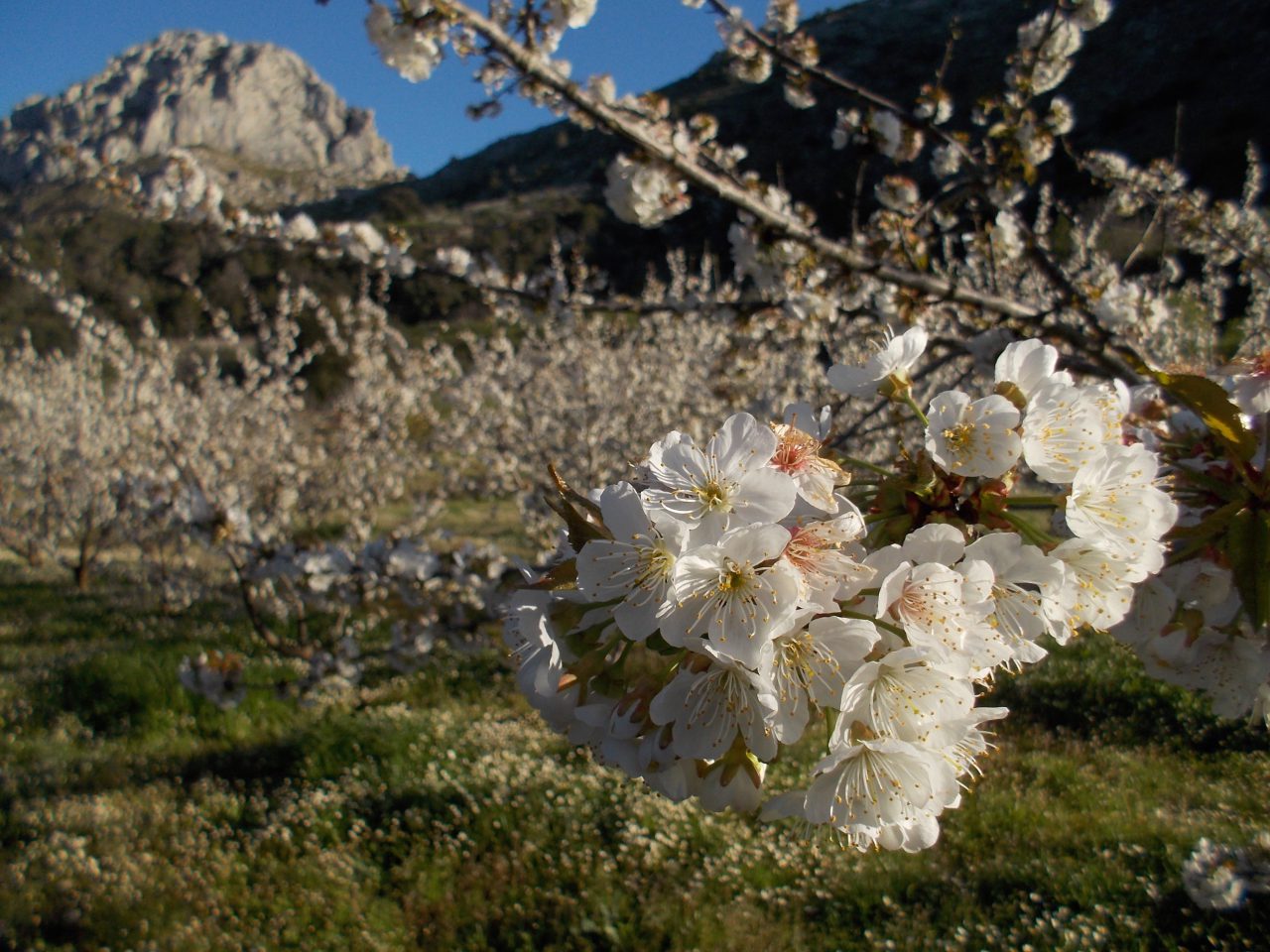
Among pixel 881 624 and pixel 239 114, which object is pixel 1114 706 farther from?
pixel 239 114

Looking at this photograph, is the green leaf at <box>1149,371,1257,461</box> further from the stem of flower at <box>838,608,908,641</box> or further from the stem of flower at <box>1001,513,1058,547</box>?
the stem of flower at <box>838,608,908,641</box>

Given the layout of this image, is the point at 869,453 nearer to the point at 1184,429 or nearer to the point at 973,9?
the point at 1184,429

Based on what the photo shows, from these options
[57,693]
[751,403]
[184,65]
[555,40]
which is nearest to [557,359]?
[751,403]

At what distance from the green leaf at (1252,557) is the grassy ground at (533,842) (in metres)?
2.34

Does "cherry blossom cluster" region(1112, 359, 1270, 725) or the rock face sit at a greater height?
the rock face

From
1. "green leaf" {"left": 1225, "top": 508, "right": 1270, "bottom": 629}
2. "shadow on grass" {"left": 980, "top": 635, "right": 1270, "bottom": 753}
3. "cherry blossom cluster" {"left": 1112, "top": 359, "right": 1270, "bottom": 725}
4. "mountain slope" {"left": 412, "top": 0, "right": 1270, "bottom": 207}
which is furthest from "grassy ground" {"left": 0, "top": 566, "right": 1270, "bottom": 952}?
"mountain slope" {"left": 412, "top": 0, "right": 1270, "bottom": 207}

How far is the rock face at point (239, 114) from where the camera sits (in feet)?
277

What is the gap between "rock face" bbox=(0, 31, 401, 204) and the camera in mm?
84375

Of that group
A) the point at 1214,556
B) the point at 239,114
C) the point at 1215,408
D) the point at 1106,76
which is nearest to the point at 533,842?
the point at 1214,556

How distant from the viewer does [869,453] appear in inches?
275

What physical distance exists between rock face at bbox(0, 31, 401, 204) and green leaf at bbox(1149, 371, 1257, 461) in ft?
281

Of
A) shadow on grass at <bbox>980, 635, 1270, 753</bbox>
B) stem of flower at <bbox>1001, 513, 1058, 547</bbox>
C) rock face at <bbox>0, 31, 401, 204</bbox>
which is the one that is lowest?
shadow on grass at <bbox>980, 635, 1270, 753</bbox>

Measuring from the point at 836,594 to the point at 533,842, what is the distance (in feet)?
10.2

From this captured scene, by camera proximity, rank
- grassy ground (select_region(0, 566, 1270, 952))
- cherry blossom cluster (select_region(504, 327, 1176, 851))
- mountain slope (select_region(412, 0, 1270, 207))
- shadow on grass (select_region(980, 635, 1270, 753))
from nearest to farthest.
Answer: cherry blossom cluster (select_region(504, 327, 1176, 851)), grassy ground (select_region(0, 566, 1270, 952)), shadow on grass (select_region(980, 635, 1270, 753)), mountain slope (select_region(412, 0, 1270, 207))
